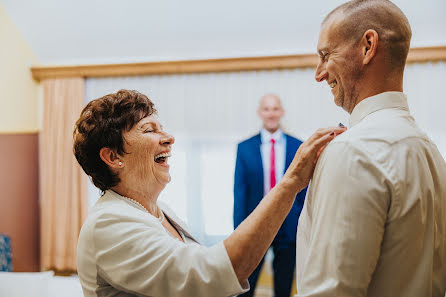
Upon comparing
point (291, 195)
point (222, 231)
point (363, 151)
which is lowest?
point (222, 231)

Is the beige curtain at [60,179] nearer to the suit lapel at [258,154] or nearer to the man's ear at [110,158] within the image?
the suit lapel at [258,154]

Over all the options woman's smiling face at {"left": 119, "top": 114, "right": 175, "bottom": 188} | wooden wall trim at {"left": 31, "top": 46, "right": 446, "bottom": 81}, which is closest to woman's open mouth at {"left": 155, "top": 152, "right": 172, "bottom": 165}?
woman's smiling face at {"left": 119, "top": 114, "right": 175, "bottom": 188}

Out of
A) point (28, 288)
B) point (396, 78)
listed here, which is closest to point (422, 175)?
point (396, 78)

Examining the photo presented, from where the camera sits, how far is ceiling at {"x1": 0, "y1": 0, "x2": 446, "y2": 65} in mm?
3934

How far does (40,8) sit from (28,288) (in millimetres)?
2920

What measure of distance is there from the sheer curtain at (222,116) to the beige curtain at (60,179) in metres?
0.28

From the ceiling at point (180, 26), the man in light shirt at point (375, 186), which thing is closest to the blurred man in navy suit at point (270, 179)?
the ceiling at point (180, 26)

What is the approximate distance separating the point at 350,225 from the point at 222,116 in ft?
11.8

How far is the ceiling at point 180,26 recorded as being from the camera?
12.9 feet

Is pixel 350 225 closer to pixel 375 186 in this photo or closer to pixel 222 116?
pixel 375 186

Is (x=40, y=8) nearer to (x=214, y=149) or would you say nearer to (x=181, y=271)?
(x=214, y=149)

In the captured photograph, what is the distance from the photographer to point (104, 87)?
4660 mm

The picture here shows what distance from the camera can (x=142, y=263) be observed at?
1066 mm

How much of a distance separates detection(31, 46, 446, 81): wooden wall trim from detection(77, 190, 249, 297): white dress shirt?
332cm
